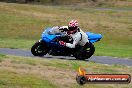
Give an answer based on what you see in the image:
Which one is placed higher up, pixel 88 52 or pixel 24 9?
pixel 88 52

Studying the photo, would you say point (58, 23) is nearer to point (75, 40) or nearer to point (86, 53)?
point (86, 53)

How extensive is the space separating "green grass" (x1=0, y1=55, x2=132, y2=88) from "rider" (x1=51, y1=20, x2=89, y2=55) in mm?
3193

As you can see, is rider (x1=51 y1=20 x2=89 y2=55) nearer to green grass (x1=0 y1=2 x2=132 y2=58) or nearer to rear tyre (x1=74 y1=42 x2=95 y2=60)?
rear tyre (x1=74 y1=42 x2=95 y2=60)

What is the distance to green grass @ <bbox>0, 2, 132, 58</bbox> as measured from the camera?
4154cm

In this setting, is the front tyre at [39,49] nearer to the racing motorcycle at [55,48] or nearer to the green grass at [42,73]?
the racing motorcycle at [55,48]

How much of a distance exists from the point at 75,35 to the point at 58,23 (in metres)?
25.8

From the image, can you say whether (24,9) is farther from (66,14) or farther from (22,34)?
(22,34)

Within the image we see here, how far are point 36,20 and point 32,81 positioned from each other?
34.3 metres

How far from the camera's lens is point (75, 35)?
21.5 metres

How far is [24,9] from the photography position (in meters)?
54.0

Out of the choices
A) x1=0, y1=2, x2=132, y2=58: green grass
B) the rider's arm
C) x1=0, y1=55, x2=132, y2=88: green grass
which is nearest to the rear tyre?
the rider's arm

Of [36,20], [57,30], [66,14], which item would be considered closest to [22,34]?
[36,20]

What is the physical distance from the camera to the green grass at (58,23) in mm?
41544

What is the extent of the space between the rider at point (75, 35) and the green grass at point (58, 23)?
623 inches
